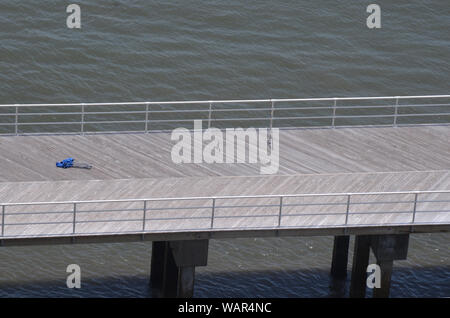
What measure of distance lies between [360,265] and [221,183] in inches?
167

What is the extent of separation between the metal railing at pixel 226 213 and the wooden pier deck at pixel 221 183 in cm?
2

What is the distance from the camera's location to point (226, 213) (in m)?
27.8

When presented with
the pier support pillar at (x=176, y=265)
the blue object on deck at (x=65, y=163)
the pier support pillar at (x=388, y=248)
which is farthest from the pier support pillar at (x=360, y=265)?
the blue object on deck at (x=65, y=163)

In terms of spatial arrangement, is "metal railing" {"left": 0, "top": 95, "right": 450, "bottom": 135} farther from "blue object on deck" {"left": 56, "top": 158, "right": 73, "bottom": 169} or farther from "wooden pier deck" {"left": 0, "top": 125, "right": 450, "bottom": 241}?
"blue object on deck" {"left": 56, "top": 158, "right": 73, "bottom": 169}

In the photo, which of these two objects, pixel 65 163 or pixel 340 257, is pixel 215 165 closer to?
pixel 65 163

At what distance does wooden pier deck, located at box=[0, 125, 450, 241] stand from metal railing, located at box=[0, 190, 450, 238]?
23 mm

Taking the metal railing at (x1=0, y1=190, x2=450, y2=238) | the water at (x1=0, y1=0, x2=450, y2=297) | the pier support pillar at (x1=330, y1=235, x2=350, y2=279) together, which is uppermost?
the water at (x1=0, y1=0, x2=450, y2=297)

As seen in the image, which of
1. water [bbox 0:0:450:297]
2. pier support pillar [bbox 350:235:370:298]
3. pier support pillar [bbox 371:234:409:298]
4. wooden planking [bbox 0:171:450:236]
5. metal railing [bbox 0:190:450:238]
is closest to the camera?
metal railing [bbox 0:190:450:238]

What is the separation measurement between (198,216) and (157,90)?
15.2m

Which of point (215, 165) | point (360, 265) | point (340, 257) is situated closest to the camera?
point (215, 165)

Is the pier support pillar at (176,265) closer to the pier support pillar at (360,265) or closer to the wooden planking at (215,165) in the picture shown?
the wooden planking at (215,165)

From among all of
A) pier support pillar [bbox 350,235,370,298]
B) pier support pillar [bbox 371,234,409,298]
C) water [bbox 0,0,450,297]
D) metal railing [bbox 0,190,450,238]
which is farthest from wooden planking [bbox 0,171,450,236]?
water [bbox 0,0,450,297]

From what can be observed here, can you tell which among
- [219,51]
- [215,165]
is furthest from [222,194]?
[219,51]

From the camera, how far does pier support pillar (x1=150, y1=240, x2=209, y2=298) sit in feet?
90.9
